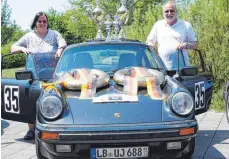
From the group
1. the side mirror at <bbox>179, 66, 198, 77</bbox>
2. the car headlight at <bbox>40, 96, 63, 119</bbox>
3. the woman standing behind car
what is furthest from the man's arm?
the car headlight at <bbox>40, 96, 63, 119</bbox>

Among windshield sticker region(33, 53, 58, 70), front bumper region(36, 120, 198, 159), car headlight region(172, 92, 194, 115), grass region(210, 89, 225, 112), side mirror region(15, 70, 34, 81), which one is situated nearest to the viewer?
front bumper region(36, 120, 198, 159)

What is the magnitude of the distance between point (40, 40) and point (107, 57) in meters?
1.36

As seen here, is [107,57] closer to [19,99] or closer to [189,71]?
[189,71]

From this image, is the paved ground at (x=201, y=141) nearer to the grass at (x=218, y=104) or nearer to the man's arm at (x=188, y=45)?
the grass at (x=218, y=104)

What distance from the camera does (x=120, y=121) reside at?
141 inches

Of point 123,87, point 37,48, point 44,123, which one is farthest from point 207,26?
point 44,123

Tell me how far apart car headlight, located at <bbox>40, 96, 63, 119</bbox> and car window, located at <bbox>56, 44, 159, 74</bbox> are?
0.97m

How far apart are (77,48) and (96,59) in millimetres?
317

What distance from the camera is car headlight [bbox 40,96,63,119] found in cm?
370

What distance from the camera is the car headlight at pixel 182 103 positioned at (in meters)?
3.73

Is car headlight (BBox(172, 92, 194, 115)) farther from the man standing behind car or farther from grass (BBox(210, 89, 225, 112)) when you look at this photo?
grass (BBox(210, 89, 225, 112))

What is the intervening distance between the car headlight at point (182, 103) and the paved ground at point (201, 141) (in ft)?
3.18

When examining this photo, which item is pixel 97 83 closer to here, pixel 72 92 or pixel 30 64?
pixel 72 92

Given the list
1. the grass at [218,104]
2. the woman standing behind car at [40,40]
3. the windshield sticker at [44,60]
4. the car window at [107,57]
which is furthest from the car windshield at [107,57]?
the grass at [218,104]
